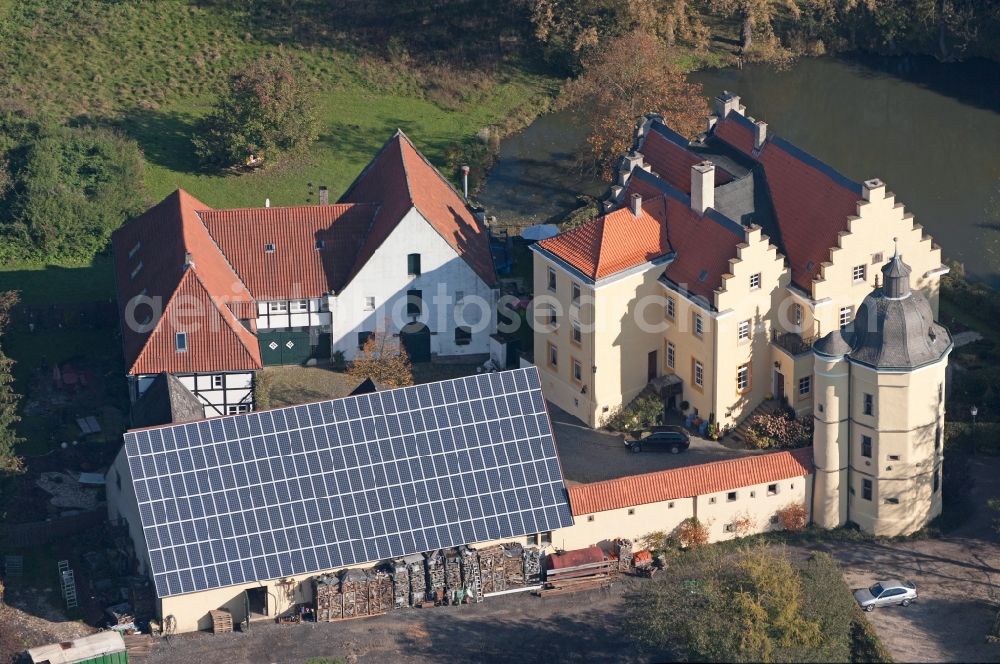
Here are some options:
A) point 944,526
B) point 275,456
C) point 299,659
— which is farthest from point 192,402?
point 944,526

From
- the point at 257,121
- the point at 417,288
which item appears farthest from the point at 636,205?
the point at 257,121

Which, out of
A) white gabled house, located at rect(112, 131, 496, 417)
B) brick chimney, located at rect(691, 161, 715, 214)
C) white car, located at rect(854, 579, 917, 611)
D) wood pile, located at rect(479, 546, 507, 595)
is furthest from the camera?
white gabled house, located at rect(112, 131, 496, 417)

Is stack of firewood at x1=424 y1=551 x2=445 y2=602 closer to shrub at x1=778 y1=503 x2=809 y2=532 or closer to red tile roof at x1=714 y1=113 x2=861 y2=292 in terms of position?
shrub at x1=778 y1=503 x2=809 y2=532

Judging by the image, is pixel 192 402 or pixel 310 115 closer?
pixel 192 402

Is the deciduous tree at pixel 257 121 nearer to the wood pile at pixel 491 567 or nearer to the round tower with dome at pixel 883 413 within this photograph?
the wood pile at pixel 491 567

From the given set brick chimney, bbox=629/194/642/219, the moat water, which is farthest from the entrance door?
the moat water

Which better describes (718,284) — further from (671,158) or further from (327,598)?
(327,598)

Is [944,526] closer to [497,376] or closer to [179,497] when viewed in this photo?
[497,376]
